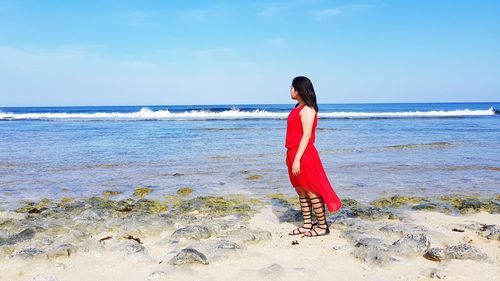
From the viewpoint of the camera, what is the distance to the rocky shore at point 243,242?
13.1 feet

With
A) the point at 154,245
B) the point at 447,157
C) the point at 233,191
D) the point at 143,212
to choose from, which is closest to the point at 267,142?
the point at 447,157

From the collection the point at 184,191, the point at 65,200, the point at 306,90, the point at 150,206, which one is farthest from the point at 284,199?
the point at 65,200

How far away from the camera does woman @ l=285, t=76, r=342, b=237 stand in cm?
492

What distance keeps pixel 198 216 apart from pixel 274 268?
92.3 inches

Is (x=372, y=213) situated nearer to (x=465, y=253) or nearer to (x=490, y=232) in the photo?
(x=490, y=232)

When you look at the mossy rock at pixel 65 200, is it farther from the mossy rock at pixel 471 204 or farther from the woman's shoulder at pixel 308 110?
the mossy rock at pixel 471 204

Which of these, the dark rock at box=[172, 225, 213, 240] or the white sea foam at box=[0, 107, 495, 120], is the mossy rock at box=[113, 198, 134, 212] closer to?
the dark rock at box=[172, 225, 213, 240]

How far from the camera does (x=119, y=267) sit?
4.13m

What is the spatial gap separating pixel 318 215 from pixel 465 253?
1.63 m

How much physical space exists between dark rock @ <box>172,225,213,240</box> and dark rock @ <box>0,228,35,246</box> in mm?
1653

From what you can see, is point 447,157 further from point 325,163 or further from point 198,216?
point 198,216

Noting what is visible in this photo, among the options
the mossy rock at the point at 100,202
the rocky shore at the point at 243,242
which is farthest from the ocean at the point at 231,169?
the rocky shore at the point at 243,242

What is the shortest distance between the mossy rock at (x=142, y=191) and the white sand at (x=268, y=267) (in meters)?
3.20

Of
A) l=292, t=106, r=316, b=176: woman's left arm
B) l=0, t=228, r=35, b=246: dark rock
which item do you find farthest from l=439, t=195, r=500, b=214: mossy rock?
l=0, t=228, r=35, b=246: dark rock
